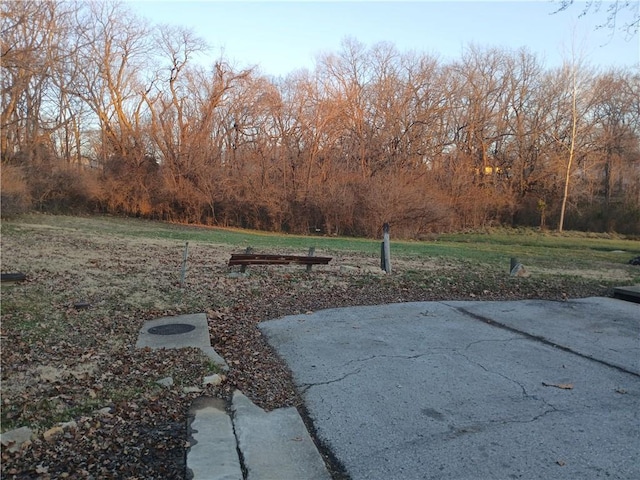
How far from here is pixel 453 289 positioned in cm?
898

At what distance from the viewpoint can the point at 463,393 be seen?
436 cm

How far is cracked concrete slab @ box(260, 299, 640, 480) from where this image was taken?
130 inches

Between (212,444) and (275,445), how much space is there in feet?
1.39

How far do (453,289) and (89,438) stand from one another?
6.77 meters

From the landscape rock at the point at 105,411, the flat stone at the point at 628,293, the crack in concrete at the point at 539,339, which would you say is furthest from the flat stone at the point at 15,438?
the flat stone at the point at 628,293

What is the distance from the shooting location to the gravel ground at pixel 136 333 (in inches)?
134

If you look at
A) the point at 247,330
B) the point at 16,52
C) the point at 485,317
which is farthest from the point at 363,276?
the point at 16,52

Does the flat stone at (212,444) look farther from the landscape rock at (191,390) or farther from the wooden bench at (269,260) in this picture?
the wooden bench at (269,260)

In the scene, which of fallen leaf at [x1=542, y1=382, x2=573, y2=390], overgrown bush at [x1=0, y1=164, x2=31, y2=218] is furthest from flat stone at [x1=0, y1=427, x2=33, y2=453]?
overgrown bush at [x1=0, y1=164, x2=31, y2=218]

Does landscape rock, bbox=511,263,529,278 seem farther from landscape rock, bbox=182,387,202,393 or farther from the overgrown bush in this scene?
the overgrown bush

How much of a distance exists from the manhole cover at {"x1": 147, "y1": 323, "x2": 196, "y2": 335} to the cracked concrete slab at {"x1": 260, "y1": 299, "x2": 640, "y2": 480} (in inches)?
36.5

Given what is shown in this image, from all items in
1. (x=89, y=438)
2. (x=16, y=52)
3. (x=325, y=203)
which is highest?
(x=16, y=52)

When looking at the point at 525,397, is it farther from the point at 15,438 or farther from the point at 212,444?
the point at 15,438

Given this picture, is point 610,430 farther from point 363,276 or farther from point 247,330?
point 363,276
